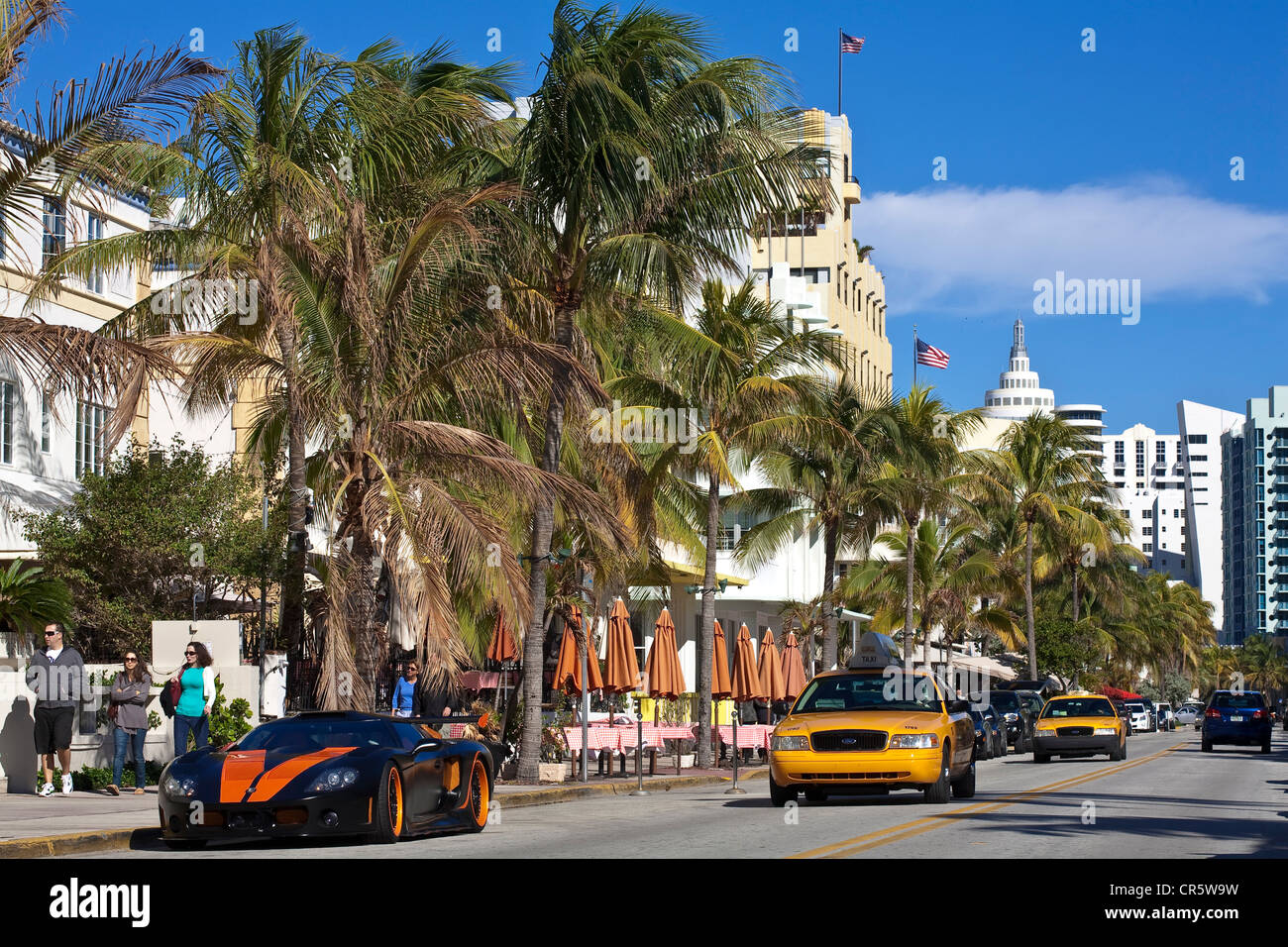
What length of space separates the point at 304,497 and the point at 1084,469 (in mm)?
46244

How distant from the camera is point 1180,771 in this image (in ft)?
95.0

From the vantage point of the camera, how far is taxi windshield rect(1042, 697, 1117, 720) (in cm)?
3566

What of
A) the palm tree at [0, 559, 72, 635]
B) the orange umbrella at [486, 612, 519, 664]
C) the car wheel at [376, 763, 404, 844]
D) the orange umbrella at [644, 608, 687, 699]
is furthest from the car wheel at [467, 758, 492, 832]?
the orange umbrella at [644, 608, 687, 699]

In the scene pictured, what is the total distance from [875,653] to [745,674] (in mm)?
3105

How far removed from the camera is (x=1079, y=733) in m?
34.8

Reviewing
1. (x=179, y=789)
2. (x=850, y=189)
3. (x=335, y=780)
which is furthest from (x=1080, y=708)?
(x=850, y=189)

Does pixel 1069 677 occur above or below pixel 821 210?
below

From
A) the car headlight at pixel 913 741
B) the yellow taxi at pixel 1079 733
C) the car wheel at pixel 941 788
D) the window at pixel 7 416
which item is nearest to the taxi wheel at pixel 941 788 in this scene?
the car wheel at pixel 941 788

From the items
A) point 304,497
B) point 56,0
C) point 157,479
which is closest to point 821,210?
point 304,497

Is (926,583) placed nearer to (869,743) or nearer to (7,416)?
(7,416)

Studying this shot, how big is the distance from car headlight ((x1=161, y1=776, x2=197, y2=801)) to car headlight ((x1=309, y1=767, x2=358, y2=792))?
3.45 ft

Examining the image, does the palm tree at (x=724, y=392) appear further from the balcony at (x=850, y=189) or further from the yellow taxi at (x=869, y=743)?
the balcony at (x=850, y=189)

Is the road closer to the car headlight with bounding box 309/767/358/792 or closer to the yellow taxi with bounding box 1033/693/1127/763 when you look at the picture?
the car headlight with bounding box 309/767/358/792
